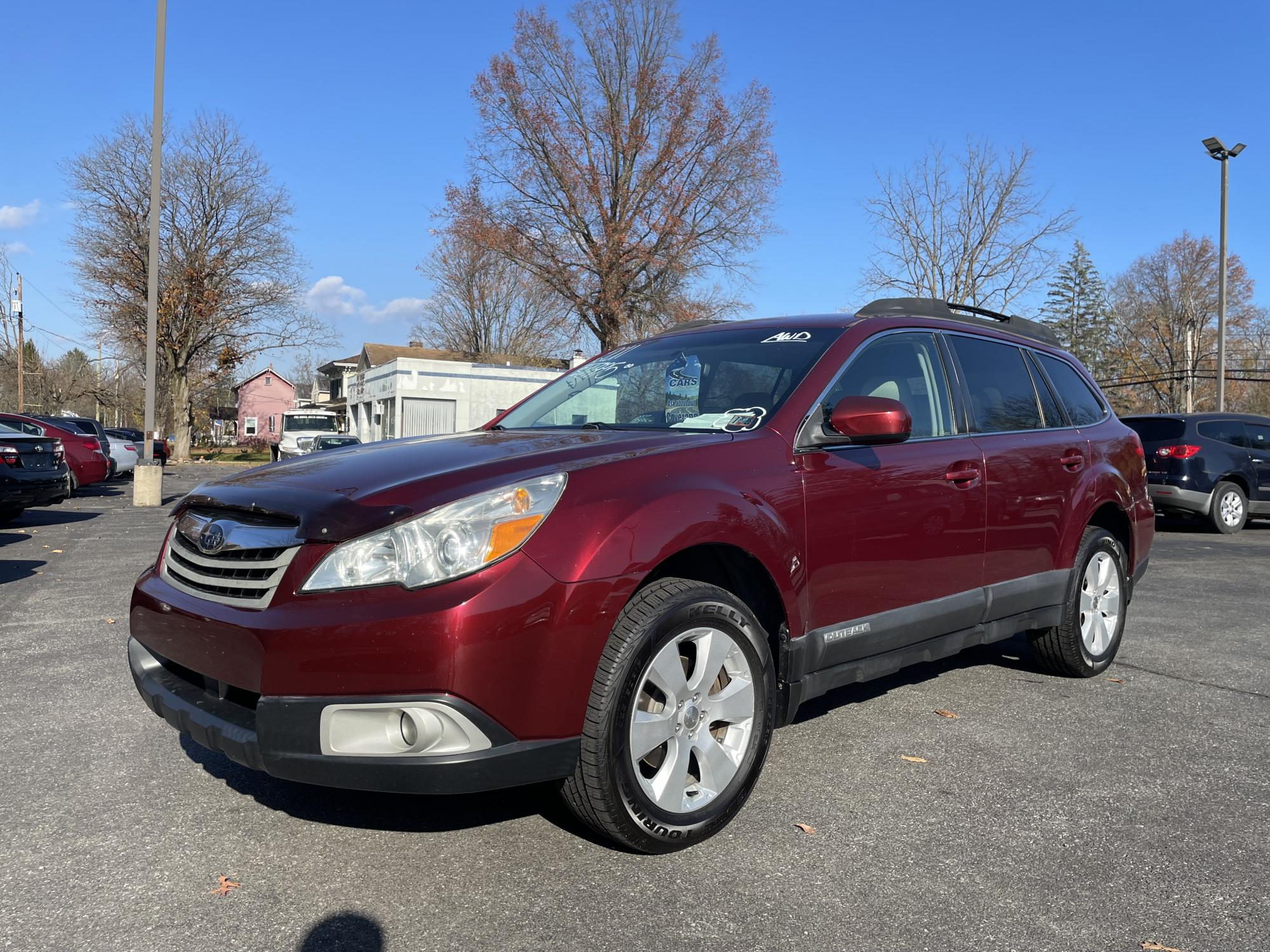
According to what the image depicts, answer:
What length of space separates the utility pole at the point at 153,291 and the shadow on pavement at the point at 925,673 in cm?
1564

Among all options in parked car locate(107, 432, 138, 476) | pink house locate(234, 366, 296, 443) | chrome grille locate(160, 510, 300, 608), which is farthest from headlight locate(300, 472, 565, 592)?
pink house locate(234, 366, 296, 443)

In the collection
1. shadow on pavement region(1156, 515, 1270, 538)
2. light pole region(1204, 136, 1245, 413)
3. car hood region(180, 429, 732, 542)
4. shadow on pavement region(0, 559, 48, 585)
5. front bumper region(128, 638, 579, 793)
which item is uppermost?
light pole region(1204, 136, 1245, 413)

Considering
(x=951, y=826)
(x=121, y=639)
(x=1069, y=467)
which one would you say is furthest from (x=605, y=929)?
(x=121, y=639)

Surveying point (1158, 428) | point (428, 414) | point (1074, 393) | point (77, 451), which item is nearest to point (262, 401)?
point (428, 414)

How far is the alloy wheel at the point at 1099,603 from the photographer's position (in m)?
5.04

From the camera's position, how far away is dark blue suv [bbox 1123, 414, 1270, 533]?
43.1 ft

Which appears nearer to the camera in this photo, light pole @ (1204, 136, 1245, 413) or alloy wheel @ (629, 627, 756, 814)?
alloy wheel @ (629, 627, 756, 814)

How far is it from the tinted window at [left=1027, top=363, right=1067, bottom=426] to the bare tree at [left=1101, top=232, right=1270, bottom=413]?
5894 cm

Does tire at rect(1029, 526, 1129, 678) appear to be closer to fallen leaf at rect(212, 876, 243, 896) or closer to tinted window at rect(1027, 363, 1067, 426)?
tinted window at rect(1027, 363, 1067, 426)

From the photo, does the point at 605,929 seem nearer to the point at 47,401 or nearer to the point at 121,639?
the point at 121,639

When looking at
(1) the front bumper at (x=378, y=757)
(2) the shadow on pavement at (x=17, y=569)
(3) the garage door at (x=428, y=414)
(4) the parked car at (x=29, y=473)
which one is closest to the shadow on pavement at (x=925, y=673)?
(1) the front bumper at (x=378, y=757)

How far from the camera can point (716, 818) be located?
3049 mm

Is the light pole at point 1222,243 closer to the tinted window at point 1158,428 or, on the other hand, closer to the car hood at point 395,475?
the tinted window at point 1158,428

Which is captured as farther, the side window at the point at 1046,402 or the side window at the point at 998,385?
the side window at the point at 1046,402
